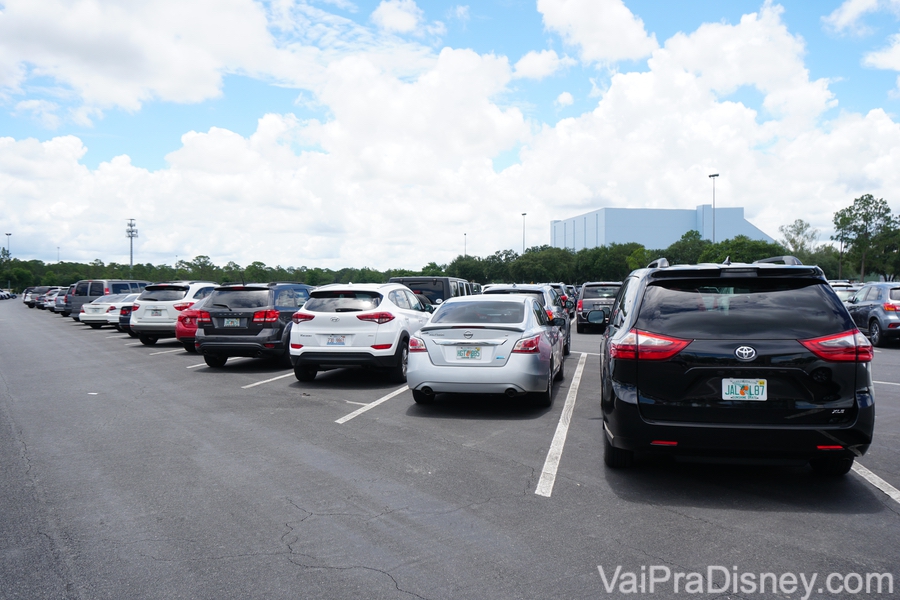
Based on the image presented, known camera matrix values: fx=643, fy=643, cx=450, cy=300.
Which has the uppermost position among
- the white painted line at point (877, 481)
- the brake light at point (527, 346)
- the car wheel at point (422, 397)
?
the brake light at point (527, 346)

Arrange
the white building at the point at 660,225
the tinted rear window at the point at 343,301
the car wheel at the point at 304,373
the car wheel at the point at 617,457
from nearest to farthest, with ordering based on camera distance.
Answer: the car wheel at the point at 617,457 < the tinted rear window at the point at 343,301 < the car wheel at the point at 304,373 < the white building at the point at 660,225

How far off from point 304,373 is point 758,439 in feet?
26.1

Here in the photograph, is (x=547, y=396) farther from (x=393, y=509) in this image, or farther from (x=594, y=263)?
(x=594, y=263)

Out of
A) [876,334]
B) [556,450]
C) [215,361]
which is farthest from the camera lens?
[876,334]

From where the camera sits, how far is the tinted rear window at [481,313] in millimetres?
8539

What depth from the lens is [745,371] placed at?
4.69 m

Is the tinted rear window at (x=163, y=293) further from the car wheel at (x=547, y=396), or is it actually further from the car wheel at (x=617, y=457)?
the car wheel at (x=617, y=457)

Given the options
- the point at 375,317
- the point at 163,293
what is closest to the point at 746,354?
Result: the point at 375,317

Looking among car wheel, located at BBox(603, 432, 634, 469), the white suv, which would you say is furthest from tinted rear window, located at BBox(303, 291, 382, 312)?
the white suv

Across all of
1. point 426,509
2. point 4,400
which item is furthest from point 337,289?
point 426,509

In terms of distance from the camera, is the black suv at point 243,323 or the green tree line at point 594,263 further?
the green tree line at point 594,263

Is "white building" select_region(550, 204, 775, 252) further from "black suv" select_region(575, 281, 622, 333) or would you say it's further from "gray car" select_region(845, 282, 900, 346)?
"gray car" select_region(845, 282, 900, 346)

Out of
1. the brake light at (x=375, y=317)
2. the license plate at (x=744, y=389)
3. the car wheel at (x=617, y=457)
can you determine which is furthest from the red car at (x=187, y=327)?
the license plate at (x=744, y=389)

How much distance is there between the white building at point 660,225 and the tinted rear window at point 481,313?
125 m
